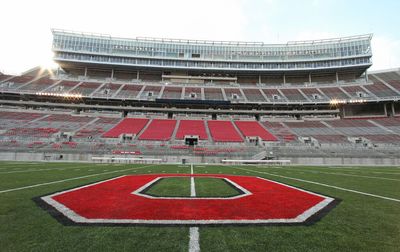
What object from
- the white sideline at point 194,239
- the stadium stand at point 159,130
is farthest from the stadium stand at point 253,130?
the white sideline at point 194,239

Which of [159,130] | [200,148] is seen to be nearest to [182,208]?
[200,148]

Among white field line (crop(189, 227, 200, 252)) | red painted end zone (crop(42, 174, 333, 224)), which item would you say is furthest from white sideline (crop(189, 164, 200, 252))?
red painted end zone (crop(42, 174, 333, 224))

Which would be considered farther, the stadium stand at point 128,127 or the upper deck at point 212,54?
the upper deck at point 212,54

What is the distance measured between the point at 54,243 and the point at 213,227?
7.60ft

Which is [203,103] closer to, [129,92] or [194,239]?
[129,92]

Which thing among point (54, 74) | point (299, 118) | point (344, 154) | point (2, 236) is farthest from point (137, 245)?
point (54, 74)

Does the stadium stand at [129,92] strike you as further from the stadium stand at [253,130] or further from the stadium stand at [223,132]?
the stadium stand at [253,130]

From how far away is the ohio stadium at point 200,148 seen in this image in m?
3.31

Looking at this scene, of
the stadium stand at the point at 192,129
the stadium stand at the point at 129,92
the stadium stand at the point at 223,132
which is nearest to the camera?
the stadium stand at the point at 223,132

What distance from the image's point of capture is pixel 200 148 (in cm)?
3022

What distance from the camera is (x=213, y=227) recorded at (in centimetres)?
340

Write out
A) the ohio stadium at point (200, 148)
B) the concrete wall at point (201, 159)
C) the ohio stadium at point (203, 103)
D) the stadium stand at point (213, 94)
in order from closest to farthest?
1. the ohio stadium at point (200, 148)
2. the concrete wall at point (201, 159)
3. the ohio stadium at point (203, 103)
4. the stadium stand at point (213, 94)

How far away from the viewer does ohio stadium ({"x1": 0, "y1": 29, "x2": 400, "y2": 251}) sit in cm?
331

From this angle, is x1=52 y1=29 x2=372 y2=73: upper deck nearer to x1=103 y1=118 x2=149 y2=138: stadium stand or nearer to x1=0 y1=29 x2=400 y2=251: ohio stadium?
x1=0 y1=29 x2=400 y2=251: ohio stadium
